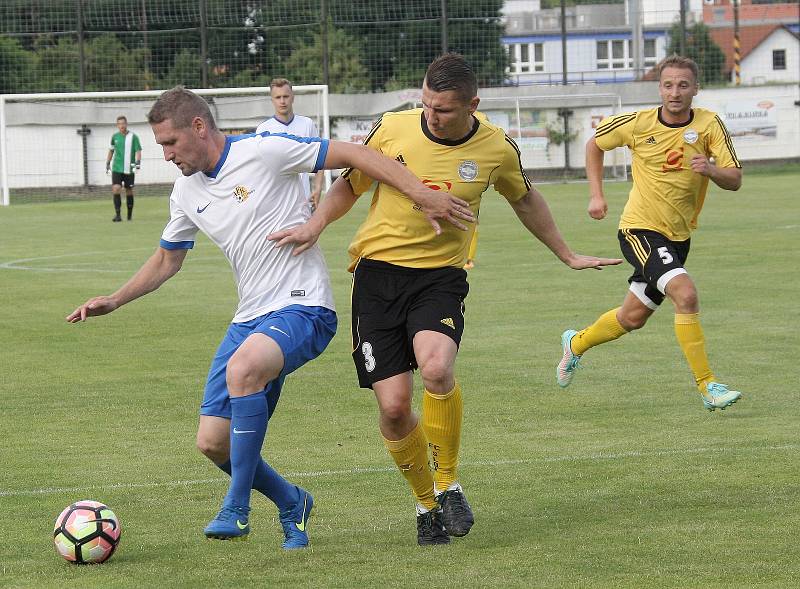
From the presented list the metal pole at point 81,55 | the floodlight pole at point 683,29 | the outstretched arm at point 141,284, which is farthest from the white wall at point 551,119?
the outstretched arm at point 141,284

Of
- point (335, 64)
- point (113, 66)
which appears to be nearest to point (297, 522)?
point (335, 64)

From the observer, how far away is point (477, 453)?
7594mm

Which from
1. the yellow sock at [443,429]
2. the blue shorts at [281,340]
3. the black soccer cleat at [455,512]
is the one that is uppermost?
the blue shorts at [281,340]

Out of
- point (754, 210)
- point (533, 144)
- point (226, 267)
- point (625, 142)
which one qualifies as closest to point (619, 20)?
point (533, 144)

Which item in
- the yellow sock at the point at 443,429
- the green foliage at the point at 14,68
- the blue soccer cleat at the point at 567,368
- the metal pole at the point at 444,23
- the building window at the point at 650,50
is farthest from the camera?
the building window at the point at 650,50

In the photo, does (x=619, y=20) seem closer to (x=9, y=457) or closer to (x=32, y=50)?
(x=32, y=50)

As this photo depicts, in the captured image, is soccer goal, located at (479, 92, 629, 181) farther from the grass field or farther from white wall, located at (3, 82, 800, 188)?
the grass field

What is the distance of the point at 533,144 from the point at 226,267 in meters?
27.5

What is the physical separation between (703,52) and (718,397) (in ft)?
154

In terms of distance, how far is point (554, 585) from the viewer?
506cm

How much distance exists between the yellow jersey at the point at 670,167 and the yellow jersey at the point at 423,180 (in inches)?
134

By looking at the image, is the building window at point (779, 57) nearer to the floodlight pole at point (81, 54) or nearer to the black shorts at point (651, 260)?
the floodlight pole at point (81, 54)

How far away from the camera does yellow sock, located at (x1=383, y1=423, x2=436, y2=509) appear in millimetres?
5949

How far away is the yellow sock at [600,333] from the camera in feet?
31.5
